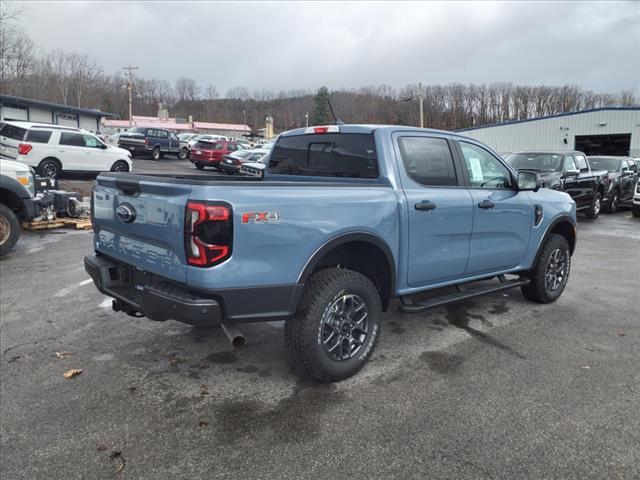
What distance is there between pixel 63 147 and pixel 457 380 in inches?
682

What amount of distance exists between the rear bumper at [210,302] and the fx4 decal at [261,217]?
41 cm

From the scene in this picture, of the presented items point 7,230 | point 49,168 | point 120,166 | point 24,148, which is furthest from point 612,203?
point 24,148

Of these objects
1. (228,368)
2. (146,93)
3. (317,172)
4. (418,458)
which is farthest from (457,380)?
(146,93)

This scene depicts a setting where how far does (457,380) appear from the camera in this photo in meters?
3.71

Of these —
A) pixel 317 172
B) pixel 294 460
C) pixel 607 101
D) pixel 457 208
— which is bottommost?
pixel 294 460

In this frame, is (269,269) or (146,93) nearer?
(269,269)

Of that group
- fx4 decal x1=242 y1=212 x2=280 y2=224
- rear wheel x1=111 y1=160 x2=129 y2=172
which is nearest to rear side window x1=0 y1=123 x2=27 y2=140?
rear wheel x1=111 y1=160 x2=129 y2=172

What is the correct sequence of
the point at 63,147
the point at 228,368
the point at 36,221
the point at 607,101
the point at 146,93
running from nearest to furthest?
the point at 228,368
the point at 36,221
the point at 63,147
the point at 607,101
the point at 146,93

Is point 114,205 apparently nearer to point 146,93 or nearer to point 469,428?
point 469,428

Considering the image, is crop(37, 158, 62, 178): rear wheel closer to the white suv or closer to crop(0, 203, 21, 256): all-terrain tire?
the white suv

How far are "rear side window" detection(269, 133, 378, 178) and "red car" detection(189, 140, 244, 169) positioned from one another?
2332 cm

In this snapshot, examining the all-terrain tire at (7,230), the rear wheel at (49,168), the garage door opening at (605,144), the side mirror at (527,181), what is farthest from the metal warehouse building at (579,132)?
the all-terrain tire at (7,230)

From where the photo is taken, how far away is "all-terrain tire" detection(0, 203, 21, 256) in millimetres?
7672

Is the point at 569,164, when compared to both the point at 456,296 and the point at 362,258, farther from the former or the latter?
the point at 362,258
